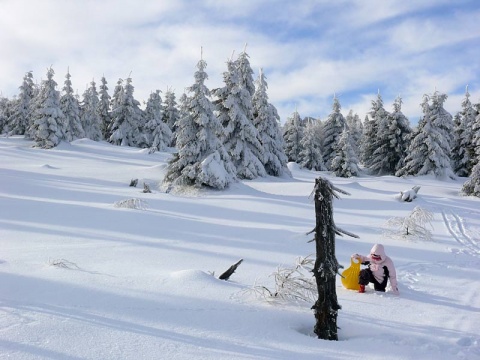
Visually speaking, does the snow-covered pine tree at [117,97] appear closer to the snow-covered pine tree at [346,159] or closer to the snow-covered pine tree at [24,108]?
the snow-covered pine tree at [24,108]

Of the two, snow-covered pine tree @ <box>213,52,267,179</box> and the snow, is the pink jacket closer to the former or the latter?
the snow

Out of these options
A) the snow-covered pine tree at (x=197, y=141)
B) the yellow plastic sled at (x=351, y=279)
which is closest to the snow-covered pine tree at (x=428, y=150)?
the snow-covered pine tree at (x=197, y=141)

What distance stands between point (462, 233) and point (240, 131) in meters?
16.6

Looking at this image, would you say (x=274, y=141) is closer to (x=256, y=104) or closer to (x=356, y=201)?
Answer: (x=256, y=104)

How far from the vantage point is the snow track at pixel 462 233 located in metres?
10.9

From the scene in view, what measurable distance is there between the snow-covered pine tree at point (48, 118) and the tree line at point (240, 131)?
92 mm

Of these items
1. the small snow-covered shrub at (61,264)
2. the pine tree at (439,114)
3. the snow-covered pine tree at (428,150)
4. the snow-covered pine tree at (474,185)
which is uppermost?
the pine tree at (439,114)

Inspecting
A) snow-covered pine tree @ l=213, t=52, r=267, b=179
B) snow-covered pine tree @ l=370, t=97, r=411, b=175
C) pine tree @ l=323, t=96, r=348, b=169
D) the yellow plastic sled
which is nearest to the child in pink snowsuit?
the yellow plastic sled

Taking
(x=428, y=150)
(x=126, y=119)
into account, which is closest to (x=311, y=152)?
(x=428, y=150)

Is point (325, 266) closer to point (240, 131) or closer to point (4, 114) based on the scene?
point (240, 131)

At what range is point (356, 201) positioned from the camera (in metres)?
18.4

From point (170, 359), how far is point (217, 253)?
4.98 meters

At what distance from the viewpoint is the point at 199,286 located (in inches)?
232

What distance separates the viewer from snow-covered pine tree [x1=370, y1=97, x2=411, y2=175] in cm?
4219
